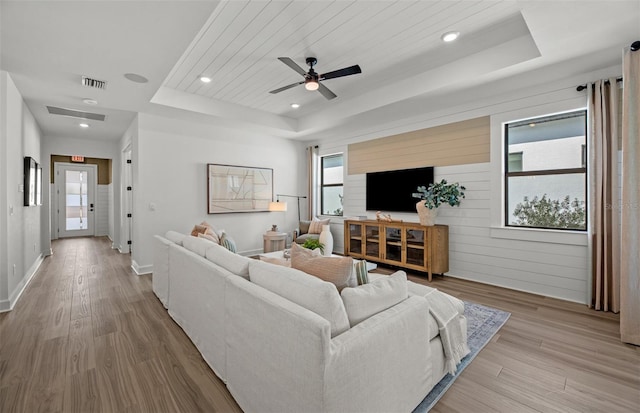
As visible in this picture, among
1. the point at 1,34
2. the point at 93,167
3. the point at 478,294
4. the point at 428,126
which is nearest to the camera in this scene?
the point at 1,34

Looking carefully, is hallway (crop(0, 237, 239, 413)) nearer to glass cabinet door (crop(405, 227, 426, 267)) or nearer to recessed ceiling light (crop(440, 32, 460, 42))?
glass cabinet door (crop(405, 227, 426, 267))

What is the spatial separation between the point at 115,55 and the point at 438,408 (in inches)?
160

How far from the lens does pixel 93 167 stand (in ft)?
29.4

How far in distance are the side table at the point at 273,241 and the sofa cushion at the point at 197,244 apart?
2.63 metres

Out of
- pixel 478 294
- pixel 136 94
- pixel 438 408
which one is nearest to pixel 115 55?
pixel 136 94

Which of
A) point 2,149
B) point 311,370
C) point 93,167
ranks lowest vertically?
point 311,370

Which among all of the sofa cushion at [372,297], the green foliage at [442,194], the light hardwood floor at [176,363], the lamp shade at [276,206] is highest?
the green foliage at [442,194]

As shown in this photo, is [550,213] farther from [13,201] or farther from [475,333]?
[13,201]

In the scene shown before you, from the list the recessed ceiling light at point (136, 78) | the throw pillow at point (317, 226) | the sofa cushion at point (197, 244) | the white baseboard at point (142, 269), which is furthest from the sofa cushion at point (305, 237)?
the recessed ceiling light at point (136, 78)

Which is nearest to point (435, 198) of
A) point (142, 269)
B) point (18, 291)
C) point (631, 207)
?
point (631, 207)

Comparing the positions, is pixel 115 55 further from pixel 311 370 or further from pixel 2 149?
pixel 311 370

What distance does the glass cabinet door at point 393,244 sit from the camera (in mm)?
4676

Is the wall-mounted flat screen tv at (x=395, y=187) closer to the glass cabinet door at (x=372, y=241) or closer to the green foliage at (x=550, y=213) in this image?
the glass cabinet door at (x=372, y=241)

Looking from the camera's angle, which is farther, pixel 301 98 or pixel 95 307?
pixel 301 98
